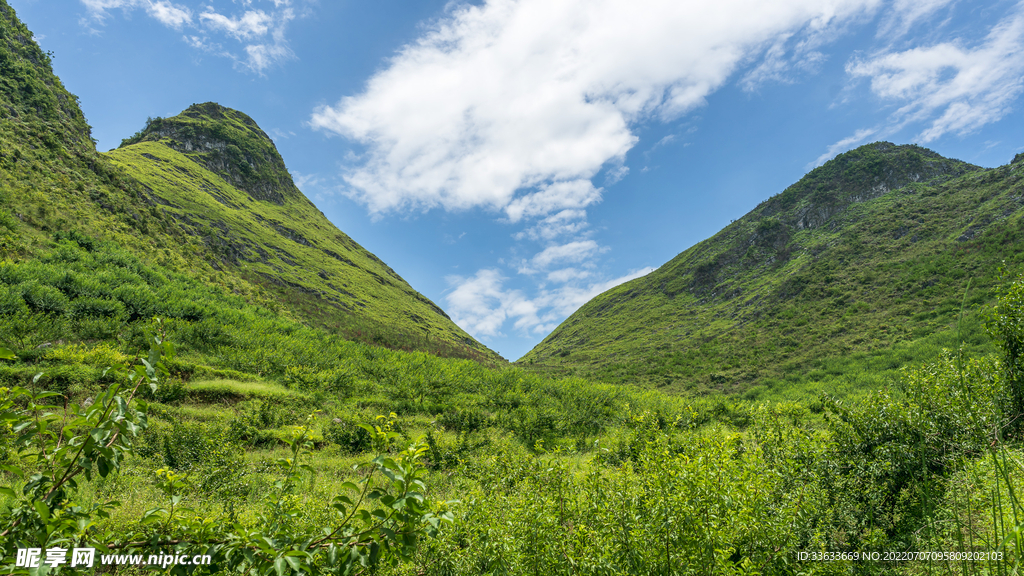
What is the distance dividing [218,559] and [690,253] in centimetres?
11877

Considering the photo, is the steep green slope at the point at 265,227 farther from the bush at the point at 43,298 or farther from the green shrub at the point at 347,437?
the green shrub at the point at 347,437

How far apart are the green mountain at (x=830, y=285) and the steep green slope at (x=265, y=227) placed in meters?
32.8

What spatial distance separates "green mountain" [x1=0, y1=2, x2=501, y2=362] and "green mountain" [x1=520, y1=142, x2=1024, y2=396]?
31.4 meters

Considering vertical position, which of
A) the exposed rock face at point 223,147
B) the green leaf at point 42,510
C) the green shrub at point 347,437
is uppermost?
the exposed rock face at point 223,147

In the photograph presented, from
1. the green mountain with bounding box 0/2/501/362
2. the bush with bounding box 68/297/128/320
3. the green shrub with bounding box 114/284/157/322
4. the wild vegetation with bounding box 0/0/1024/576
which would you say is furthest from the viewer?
the green mountain with bounding box 0/2/501/362

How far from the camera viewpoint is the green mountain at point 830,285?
33000mm

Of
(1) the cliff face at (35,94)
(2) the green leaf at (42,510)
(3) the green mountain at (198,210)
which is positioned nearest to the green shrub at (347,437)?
(2) the green leaf at (42,510)

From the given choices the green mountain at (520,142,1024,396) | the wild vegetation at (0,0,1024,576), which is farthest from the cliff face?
the green mountain at (520,142,1024,396)

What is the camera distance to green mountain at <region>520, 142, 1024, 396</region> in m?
33.0

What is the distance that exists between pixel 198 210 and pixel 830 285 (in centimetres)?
10728

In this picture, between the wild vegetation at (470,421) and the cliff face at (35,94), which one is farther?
the cliff face at (35,94)

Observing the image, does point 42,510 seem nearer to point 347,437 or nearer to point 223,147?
point 347,437

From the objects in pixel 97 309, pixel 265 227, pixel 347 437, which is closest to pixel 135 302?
pixel 97 309

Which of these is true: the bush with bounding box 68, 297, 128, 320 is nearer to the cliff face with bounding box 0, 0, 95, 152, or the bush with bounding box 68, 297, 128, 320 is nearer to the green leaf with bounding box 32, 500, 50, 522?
the green leaf with bounding box 32, 500, 50, 522
